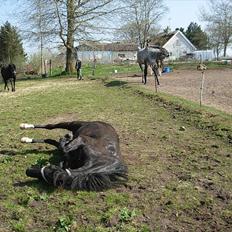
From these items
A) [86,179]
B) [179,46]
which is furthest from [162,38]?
[86,179]

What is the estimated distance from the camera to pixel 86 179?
4.82m

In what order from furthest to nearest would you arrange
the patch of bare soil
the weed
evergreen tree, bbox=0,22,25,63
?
evergreen tree, bbox=0,22,25,63, the patch of bare soil, the weed

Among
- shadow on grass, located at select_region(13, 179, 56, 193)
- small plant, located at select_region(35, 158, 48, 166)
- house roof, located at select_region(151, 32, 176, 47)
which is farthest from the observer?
house roof, located at select_region(151, 32, 176, 47)

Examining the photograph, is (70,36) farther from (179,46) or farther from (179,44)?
(179,44)

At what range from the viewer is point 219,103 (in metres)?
13.0

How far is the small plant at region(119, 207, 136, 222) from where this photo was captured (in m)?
4.12

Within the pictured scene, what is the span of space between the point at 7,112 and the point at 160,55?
428 inches

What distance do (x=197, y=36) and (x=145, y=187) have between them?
8794 cm

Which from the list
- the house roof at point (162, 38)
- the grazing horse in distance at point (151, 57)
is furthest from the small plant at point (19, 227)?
the house roof at point (162, 38)

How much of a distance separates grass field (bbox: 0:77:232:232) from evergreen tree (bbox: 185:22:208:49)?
7882 centimetres

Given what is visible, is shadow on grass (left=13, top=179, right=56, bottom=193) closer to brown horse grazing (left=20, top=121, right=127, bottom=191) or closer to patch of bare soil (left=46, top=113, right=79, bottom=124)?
brown horse grazing (left=20, top=121, right=127, bottom=191)

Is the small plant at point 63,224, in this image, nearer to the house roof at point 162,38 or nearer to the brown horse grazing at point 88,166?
the brown horse grazing at point 88,166

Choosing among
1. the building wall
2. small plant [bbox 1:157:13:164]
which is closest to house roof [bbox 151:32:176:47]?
the building wall

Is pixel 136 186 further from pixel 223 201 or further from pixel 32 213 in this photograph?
pixel 32 213
